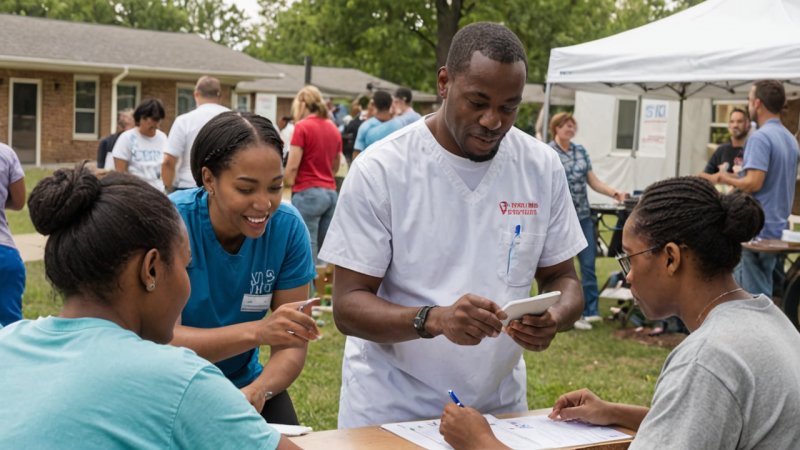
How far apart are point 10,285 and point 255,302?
9.40ft

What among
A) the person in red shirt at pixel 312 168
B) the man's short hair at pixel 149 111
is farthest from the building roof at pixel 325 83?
the man's short hair at pixel 149 111

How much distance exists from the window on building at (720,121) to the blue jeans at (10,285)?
56.0 ft

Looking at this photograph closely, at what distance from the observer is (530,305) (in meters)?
2.77

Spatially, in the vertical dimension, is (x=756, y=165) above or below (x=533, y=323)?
above

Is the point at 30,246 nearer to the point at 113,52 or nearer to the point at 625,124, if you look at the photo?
the point at 625,124

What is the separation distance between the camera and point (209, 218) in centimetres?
312

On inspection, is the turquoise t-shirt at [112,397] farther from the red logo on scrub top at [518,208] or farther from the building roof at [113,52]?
the building roof at [113,52]

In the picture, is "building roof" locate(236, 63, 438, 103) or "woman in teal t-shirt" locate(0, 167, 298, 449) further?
"building roof" locate(236, 63, 438, 103)

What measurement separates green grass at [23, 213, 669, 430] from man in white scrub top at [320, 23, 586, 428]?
115 inches

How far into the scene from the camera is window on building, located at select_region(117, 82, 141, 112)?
29.9 meters

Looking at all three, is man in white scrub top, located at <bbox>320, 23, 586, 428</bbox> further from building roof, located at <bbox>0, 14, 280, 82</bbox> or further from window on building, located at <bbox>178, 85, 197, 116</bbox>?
window on building, located at <bbox>178, 85, 197, 116</bbox>

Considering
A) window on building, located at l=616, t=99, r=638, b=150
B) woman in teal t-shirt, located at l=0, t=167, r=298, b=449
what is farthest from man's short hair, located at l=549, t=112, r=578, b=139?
window on building, located at l=616, t=99, r=638, b=150

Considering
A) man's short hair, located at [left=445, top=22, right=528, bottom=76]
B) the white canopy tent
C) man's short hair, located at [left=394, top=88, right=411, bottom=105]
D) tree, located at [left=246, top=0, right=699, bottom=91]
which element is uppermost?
tree, located at [left=246, top=0, right=699, bottom=91]

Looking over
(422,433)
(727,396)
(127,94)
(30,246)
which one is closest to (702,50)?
(422,433)
